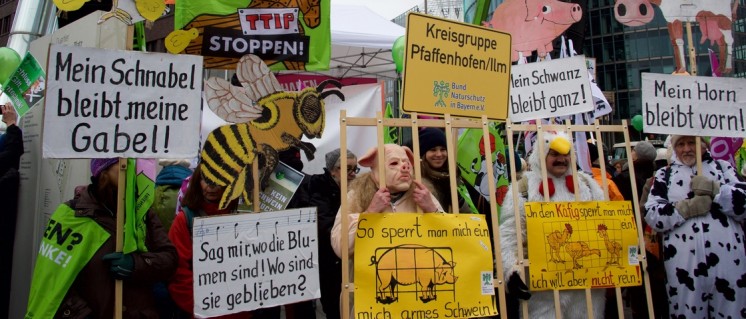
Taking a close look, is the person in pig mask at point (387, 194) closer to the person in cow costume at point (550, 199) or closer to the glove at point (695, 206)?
the person in cow costume at point (550, 199)

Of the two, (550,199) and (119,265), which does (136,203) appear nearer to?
(119,265)

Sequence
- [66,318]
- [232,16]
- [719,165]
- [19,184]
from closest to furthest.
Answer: [66,318] < [232,16] < [719,165] < [19,184]

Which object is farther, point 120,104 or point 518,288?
point 518,288

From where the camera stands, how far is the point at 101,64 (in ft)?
8.86

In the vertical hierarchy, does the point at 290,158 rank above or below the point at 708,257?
above

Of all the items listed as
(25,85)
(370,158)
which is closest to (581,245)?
(370,158)

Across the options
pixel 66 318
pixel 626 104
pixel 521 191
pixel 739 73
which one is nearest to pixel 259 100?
pixel 66 318

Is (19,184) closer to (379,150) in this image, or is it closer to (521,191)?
(379,150)

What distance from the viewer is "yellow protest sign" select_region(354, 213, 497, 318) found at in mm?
2713

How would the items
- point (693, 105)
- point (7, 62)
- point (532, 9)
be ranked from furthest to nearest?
point (7, 62) → point (532, 9) → point (693, 105)

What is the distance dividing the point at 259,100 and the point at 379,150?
0.82 metres

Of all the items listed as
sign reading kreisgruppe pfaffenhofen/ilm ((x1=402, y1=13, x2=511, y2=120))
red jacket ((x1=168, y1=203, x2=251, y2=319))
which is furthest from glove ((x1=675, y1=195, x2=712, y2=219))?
red jacket ((x1=168, y1=203, x2=251, y2=319))

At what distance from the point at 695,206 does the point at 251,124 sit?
3.07m

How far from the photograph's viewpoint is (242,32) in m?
3.28
